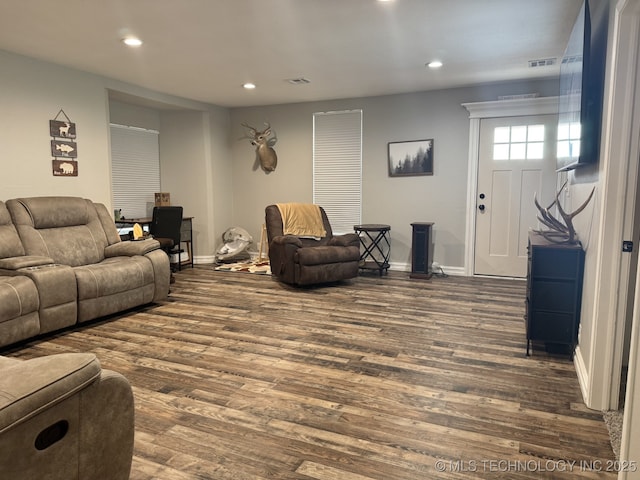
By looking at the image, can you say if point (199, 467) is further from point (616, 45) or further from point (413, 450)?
point (616, 45)

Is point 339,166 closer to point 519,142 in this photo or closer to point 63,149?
point 519,142

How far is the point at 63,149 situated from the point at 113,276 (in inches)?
66.0

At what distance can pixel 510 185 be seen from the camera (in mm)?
5523

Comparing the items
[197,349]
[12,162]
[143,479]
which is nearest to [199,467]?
[143,479]

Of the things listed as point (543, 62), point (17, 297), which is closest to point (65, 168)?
point (17, 297)

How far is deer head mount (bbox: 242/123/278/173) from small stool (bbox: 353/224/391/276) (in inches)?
73.4

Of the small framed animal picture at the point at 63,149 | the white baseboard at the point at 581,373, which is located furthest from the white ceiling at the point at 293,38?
the white baseboard at the point at 581,373

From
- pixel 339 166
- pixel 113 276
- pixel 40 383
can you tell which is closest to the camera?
pixel 40 383

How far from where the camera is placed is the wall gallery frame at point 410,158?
19.4 ft

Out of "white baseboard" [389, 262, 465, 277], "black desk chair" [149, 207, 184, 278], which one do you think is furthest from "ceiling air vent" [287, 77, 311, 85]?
"white baseboard" [389, 262, 465, 277]

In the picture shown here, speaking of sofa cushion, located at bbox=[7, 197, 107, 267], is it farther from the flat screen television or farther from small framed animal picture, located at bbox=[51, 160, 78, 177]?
the flat screen television

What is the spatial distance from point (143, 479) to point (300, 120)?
5.68m

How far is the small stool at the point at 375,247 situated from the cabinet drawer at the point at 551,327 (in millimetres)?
2923

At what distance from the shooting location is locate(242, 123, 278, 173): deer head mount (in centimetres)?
685
